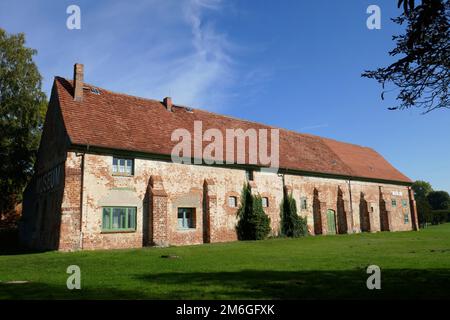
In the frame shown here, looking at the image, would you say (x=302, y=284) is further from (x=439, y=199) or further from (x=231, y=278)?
(x=439, y=199)

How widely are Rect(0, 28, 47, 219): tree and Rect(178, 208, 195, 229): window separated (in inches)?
650

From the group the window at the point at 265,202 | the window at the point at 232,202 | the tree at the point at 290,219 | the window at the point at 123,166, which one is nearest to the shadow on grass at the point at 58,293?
the window at the point at 123,166

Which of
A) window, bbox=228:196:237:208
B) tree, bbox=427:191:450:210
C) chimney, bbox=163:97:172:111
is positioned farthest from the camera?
tree, bbox=427:191:450:210

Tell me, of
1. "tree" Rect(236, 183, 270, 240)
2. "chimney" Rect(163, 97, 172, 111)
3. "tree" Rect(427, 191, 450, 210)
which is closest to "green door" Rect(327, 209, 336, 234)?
"tree" Rect(236, 183, 270, 240)

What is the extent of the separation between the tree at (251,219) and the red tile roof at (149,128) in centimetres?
436

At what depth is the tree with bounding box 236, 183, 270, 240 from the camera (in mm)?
26375

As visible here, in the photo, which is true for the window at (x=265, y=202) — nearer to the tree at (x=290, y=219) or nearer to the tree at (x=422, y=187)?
the tree at (x=290, y=219)

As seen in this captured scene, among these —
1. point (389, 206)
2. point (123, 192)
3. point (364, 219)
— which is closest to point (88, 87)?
point (123, 192)

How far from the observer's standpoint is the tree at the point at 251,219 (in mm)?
26375

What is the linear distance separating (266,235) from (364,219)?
13.5 meters

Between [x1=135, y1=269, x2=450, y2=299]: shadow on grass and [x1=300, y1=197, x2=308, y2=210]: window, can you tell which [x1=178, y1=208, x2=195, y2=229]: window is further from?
→ [x1=135, y1=269, x2=450, y2=299]: shadow on grass

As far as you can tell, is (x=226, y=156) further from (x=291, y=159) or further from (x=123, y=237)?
(x=123, y=237)

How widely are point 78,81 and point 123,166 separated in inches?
255
